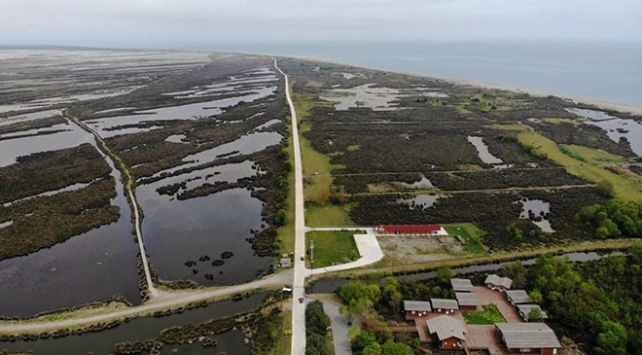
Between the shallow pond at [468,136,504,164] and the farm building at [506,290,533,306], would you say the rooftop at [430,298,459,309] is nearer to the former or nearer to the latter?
the farm building at [506,290,533,306]

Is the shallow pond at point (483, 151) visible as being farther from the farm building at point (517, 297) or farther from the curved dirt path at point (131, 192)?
the curved dirt path at point (131, 192)

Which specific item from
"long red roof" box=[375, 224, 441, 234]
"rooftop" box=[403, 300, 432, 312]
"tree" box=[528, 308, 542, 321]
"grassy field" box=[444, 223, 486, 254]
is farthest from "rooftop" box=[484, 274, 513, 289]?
"long red roof" box=[375, 224, 441, 234]

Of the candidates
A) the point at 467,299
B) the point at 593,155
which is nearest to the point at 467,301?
the point at 467,299

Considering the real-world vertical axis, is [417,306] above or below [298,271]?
above

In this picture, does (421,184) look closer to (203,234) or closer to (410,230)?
(410,230)

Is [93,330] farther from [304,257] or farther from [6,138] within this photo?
[6,138]

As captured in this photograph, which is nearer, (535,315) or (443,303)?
(535,315)
